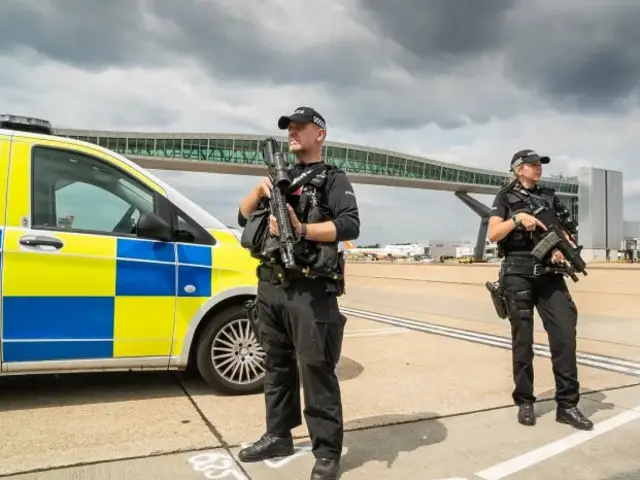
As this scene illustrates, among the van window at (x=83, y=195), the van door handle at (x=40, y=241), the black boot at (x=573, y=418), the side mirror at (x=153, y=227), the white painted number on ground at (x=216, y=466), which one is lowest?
the white painted number on ground at (x=216, y=466)

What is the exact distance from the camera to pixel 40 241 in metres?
3.37

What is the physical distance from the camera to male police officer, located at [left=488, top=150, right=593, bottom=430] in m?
3.50

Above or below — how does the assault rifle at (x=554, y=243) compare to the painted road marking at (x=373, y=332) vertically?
above

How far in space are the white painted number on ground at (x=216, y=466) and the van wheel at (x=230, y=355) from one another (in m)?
1.02

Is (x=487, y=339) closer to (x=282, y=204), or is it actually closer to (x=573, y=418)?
(x=573, y=418)

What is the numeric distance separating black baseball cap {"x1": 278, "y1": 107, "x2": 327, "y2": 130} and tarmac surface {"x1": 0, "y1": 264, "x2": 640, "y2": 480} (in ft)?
5.51

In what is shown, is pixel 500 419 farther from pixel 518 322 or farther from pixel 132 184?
pixel 132 184

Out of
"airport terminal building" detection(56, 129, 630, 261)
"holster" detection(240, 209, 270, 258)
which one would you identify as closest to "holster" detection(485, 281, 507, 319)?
"holster" detection(240, 209, 270, 258)

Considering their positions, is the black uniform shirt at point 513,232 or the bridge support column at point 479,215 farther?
the bridge support column at point 479,215

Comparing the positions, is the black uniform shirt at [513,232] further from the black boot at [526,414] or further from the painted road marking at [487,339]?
the painted road marking at [487,339]

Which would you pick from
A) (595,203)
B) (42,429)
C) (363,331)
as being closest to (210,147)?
(595,203)

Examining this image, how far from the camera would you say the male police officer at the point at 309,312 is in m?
2.50

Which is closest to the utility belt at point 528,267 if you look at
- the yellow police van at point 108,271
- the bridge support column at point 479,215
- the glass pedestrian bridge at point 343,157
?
the yellow police van at point 108,271

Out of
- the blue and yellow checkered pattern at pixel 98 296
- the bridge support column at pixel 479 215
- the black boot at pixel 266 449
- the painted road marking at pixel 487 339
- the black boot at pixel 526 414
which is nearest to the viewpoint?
the black boot at pixel 266 449
